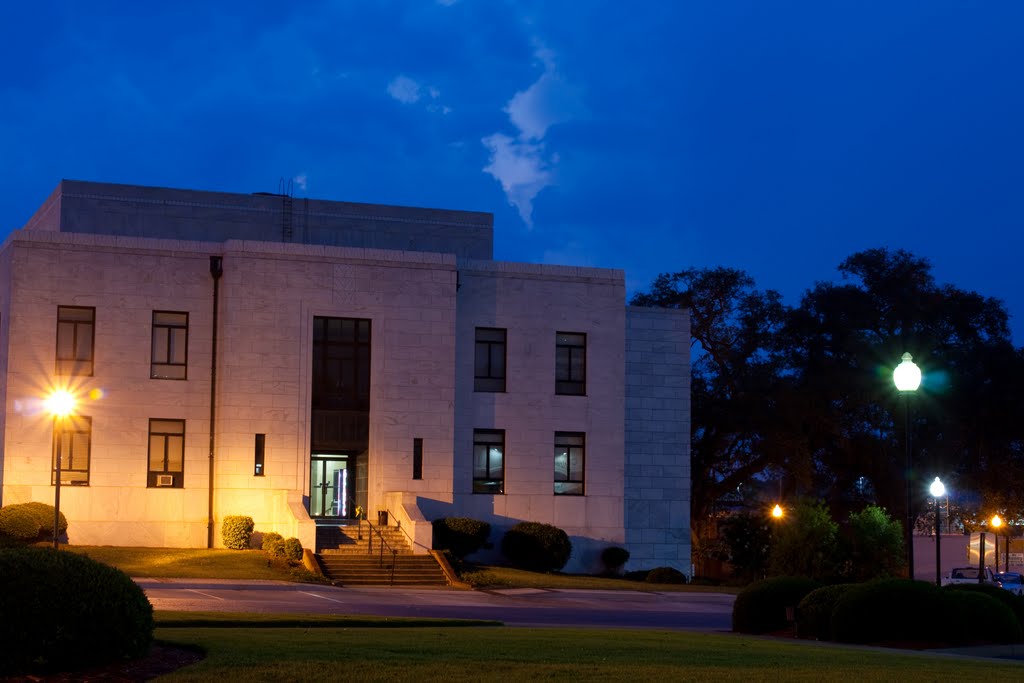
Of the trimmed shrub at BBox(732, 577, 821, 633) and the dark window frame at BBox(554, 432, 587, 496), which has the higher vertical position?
the dark window frame at BBox(554, 432, 587, 496)

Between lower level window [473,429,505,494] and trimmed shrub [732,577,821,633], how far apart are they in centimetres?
2118

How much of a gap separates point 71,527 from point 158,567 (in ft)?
17.8

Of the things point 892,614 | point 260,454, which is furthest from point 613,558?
point 892,614

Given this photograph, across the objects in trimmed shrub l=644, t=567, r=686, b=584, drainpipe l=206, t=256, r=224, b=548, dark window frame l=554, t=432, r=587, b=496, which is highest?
drainpipe l=206, t=256, r=224, b=548

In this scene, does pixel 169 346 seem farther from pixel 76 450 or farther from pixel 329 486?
pixel 329 486

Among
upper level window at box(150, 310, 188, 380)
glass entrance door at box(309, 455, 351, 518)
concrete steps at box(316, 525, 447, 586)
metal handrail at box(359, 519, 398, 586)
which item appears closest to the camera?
concrete steps at box(316, 525, 447, 586)

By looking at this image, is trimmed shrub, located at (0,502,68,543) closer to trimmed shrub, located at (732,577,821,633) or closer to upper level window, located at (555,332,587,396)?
upper level window, located at (555,332,587,396)

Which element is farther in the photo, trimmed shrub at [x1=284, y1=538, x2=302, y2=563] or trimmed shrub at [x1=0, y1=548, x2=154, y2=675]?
trimmed shrub at [x1=284, y1=538, x2=302, y2=563]

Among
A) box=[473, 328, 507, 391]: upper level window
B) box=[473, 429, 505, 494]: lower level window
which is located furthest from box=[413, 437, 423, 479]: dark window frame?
box=[473, 328, 507, 391]: upper level window

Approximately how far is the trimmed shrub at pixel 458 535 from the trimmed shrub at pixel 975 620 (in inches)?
894

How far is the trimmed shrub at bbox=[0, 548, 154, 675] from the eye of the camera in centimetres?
1324

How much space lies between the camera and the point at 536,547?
4528cm

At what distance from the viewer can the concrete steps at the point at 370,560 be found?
39750mm

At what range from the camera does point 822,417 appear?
6050cm
